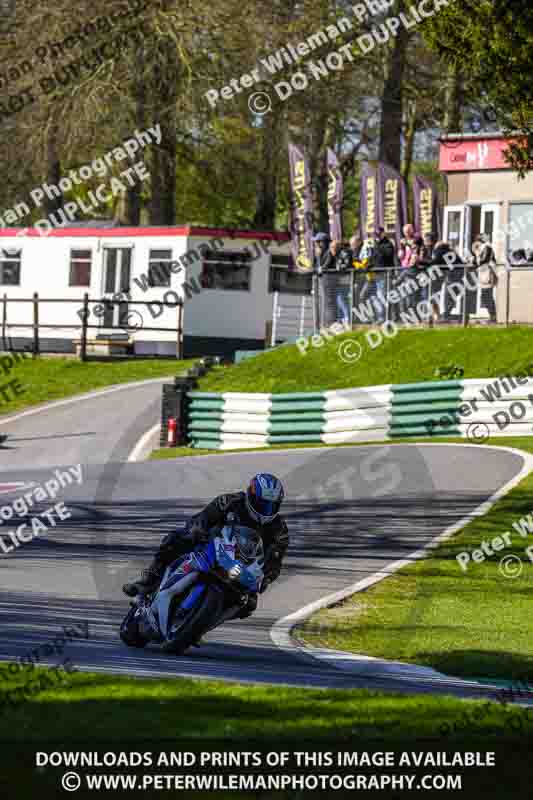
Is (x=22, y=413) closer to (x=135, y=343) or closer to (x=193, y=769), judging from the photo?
(x=135, y=343)

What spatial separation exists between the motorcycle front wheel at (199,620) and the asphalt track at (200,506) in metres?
0.12

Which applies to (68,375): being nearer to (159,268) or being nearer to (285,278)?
(159,268)

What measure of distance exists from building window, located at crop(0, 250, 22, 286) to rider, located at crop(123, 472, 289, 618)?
108 feet

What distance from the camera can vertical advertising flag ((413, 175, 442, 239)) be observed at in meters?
33.4

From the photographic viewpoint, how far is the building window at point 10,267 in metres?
42.0

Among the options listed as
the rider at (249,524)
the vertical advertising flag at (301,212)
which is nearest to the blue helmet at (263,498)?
the rider at (249,524)

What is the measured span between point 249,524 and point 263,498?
219 mm

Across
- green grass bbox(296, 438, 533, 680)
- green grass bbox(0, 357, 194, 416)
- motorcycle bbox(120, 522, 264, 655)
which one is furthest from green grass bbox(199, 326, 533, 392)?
motorcycle bbox(120, 522, 264, 655)

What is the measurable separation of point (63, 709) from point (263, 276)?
110 feet

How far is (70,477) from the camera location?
72.7 ft

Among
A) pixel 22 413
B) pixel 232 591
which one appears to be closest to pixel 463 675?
pixel 232 591

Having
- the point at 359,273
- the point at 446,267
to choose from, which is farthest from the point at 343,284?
the point at 446,267

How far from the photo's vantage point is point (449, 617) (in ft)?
43.4

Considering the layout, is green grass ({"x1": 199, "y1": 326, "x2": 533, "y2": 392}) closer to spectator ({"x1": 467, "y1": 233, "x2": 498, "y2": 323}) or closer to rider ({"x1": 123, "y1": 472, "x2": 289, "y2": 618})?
spectator ({"x1": 467, "y1": 233, "x2": 498, "y2": 323})
